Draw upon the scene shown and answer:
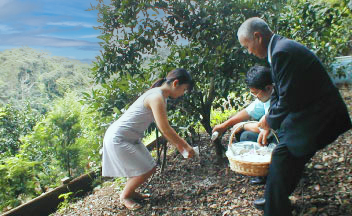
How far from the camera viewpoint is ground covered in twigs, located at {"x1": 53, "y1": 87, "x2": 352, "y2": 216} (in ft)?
6.83

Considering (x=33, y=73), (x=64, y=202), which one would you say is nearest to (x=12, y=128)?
(x=64, y=202)

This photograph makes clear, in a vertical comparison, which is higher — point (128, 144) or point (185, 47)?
point (185, 47)

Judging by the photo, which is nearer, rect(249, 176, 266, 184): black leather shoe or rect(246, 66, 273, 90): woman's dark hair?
rect(246, 66, 273, 90): woman's dark hair

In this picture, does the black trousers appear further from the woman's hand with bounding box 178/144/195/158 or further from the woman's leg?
the woman's leg

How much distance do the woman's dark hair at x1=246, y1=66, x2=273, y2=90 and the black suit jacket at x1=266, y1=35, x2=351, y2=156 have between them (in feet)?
1.86

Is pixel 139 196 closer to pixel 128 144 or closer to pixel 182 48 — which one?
pixel 128 144

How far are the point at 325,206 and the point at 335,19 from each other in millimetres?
1938

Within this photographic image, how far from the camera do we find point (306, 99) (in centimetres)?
149

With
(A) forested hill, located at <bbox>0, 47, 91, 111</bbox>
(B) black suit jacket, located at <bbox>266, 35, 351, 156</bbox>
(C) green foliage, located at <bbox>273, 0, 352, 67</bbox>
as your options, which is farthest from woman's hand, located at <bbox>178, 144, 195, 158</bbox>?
(A) forested hill, located at <bbox>0, 47, 91, 111</bbox>

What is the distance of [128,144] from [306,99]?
1601 mm

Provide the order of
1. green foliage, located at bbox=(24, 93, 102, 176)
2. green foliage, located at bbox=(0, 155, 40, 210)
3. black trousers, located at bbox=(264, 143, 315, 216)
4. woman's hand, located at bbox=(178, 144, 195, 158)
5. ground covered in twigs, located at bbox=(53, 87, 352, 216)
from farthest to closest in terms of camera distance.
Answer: green foliage, located at bbox=(24, 93, 102, 176) < green foliage, located at bbox=(0, 155, 40, 210) < woman's hand, located at bbox=(178, 144, 195, 158) < ground covered in twigs, located at bbox=(53, 87, 352, 216) < black trousers, located at bbox=(264, 143, 315, 216)

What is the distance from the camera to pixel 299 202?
6.88 feet

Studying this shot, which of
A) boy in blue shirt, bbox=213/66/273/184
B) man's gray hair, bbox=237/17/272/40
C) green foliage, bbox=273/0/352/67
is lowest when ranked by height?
boy in blue shirt, bbox=213/66/273/184

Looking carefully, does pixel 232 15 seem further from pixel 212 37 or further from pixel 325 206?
pixel 325 206
